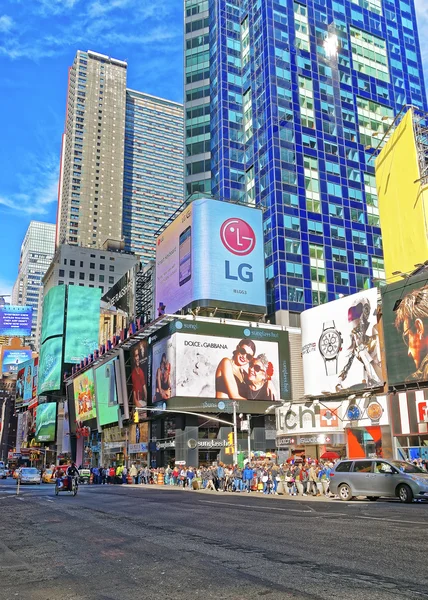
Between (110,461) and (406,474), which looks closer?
(406,474)

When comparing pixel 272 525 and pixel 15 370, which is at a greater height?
pixel 15 370

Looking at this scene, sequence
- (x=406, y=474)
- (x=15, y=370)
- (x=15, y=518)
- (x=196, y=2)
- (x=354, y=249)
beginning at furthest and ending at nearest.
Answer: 1. (x=15, y=370)
2. (x=196, y=2)
3. (x=354, y=249)
4. (x=406, y=474)
5. (x=15, y=518)

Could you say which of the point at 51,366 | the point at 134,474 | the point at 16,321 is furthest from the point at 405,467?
the point at 16,321

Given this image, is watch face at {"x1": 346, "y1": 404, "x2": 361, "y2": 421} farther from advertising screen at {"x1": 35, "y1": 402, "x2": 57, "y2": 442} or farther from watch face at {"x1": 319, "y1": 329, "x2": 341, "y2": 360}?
advertising screen at {"x1": 35, "y1": 402, "x2": 57, "y2": 442}

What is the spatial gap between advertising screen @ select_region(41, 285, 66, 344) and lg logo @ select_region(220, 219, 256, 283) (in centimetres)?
6149

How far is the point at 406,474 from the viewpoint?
20812 millimetres

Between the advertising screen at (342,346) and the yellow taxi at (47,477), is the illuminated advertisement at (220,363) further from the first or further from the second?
the yellow taxi at (47,477)

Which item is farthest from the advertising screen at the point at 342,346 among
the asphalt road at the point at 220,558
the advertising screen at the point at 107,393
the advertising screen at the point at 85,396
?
the asphalt road at the point at 220,558

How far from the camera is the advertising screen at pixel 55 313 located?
119m

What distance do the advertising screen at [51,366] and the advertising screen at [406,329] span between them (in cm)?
8226

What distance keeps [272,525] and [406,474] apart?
930 cm

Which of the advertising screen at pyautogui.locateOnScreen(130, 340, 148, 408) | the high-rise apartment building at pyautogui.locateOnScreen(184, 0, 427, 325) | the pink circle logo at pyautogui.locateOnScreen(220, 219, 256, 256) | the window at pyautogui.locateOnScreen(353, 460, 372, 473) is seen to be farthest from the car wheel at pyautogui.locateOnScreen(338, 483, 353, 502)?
the high-rise apartment building at pyautogui.locateOnScreen(184, 0, 427, 325)

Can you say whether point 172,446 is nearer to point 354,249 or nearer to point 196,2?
point 354,249

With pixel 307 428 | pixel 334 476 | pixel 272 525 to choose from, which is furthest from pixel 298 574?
Answer: pixel 307 428
